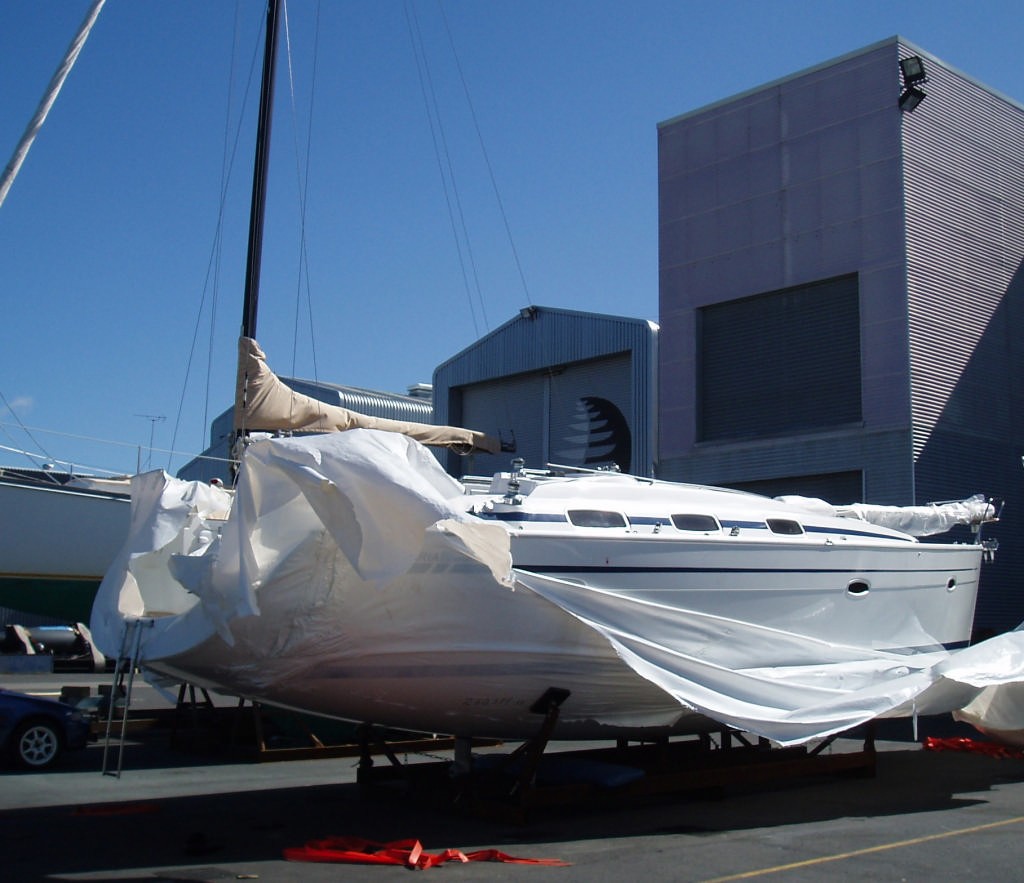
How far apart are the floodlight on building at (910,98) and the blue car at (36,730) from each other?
53.1ft

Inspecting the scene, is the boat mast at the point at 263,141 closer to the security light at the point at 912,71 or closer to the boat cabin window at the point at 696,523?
the boat cabin window at the point at 696,523

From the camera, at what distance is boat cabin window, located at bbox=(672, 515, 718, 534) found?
8.85 metres

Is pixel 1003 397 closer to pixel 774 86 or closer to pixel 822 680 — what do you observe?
pixel 774 86

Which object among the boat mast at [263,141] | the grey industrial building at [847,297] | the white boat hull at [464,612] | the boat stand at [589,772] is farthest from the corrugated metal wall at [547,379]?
the white boat hull at [464,612]

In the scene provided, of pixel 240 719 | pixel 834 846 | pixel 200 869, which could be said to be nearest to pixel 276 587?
pixel 200 869

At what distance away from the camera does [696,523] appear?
8.93m

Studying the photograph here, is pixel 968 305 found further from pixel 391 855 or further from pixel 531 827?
pixel 391 855

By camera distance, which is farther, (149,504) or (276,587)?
(149,504)

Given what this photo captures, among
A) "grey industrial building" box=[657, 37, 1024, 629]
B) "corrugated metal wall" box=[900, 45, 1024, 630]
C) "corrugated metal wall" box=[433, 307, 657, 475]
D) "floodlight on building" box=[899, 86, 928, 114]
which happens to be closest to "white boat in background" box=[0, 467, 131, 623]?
"corrugated metal wall" box=[433, 307, 657, 475]

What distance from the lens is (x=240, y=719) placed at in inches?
483

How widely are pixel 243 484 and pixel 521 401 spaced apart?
63.9ft

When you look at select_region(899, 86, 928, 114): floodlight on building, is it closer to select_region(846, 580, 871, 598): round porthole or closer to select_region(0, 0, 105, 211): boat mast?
select_region(846, 580, 871, 598): round porthole

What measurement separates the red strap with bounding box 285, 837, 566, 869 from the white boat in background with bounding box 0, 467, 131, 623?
14458 mm

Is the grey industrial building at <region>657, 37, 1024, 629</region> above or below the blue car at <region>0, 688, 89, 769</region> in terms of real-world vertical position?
above
